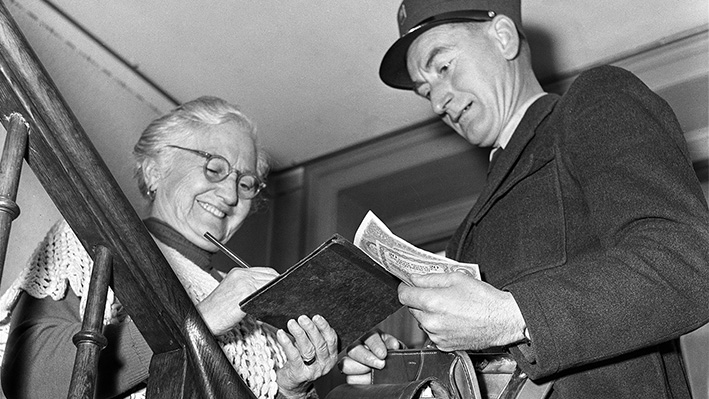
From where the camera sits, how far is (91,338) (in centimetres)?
117

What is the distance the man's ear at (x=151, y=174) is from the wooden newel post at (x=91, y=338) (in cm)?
114

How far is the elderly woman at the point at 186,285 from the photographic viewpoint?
1623 millimetres

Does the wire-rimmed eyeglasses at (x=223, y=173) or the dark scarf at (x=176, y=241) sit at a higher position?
the wire-rimmed eyeglasses at (x=223, y=173)

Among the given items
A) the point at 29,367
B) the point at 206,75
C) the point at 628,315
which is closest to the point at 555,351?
the point at 628,315

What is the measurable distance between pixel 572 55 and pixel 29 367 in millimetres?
2113

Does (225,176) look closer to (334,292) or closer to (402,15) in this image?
(402,15)


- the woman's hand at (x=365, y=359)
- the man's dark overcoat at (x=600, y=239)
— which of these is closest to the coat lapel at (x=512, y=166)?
the man's dark overcoat at (x=600, y=239)

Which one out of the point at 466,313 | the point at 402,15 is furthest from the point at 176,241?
the point at 466,313

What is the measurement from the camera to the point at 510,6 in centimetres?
226

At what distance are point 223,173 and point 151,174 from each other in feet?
0.68

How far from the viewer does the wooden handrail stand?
46.1 inches

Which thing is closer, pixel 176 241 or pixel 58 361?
pixel 58 361

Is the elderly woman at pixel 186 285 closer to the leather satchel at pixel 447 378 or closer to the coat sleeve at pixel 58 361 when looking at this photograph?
the coat sleeve at pixel 58 361

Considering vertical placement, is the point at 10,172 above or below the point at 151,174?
above
